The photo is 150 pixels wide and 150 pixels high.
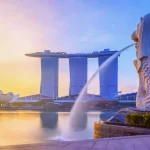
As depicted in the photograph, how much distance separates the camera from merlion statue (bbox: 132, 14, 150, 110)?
21.4 metres

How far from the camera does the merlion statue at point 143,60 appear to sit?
21356mm

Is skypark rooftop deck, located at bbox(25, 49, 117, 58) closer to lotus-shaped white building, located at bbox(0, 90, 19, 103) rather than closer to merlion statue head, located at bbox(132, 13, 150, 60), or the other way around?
lotus-shaped white building, located at bbox(0, 90, 19, 103)

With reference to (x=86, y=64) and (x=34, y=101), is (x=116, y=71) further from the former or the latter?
(x=34, y=101)

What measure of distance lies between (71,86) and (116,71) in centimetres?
2059

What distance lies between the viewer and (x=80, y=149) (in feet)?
25.0

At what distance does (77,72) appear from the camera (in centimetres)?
13562

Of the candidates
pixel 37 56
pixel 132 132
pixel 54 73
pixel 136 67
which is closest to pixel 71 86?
pixel 54 73

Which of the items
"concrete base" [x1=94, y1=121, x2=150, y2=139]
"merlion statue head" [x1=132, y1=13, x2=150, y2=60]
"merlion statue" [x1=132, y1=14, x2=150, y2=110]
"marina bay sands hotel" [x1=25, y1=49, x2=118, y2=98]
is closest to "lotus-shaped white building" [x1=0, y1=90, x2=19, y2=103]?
"marina bay sands hotel" [x1=25, y1=49, x2=118, y2=98]

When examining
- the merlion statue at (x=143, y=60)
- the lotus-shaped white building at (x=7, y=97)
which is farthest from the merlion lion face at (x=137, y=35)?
the lotus-shaped white building at (x=7, y=97)

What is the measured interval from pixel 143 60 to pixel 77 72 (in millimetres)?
113143

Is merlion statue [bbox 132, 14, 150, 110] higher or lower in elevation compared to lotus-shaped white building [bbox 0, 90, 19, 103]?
higher

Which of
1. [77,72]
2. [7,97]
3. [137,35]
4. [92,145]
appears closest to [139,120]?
[92,145]

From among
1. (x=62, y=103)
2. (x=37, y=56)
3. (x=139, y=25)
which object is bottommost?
(x=62, y=103)

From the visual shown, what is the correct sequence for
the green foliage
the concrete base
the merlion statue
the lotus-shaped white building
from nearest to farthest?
1. the concrete base
2. the green foliage
3. the merlion statue
4. the lotus-shaped white building
